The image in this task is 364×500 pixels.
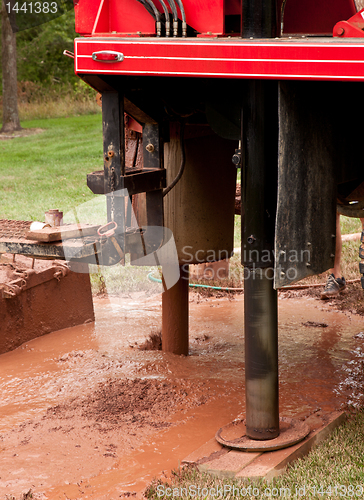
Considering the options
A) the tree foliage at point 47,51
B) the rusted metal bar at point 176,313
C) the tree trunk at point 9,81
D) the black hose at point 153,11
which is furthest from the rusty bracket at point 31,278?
the tree foliage at point 47,51

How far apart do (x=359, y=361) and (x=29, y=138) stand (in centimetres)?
1482

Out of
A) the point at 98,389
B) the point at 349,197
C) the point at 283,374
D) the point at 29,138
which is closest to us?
the point at 98,389

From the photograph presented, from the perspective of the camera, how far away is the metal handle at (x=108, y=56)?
288cm

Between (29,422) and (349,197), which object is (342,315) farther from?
(29,422)

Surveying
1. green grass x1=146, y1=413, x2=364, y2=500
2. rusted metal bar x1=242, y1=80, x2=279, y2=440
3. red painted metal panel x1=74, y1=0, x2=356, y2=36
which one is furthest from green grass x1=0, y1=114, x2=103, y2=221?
green grass x1=146, y1=413, x2=364, y2=500

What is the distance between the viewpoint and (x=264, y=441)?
3.05 metres

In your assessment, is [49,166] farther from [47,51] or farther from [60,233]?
[47,51]

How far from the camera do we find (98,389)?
13.1 ft

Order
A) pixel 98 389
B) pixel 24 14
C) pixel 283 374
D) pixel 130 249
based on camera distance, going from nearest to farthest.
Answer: pixel 130 249 < pixel 98 389 < pixel 283 374 < pixel 24 14

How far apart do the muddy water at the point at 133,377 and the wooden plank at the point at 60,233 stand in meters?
1.06

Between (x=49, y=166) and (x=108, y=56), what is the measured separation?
455 inches

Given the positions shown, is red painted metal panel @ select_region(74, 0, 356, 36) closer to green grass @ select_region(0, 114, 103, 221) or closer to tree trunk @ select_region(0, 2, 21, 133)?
green grass @ select_region(0, 114, 103, 221)

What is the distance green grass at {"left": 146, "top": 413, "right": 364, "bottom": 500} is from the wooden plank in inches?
54.0

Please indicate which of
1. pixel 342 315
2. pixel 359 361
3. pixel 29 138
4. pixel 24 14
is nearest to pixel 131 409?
pixel 359 361
